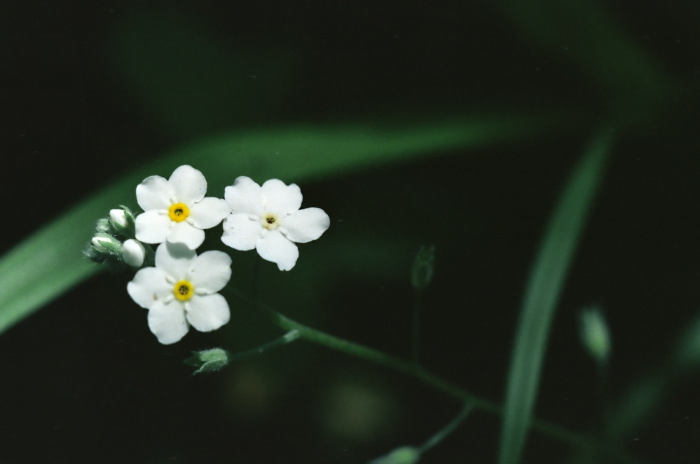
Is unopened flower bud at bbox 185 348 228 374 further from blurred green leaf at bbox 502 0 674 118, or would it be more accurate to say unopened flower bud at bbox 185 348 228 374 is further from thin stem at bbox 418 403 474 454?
blurred green leaf at bbox 502 0 674 118

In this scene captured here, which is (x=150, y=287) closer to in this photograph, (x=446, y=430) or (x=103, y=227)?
(x=103, y=227)

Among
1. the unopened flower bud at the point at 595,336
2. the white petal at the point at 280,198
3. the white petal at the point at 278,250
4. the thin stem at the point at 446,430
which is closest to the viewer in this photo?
the white petal at the point at 278,250

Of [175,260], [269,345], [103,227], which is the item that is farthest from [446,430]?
[103,227]

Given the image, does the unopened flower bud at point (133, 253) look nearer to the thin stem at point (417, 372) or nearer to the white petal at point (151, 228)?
the white petal at point (151, 228)

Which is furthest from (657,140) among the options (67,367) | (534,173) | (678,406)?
(67,367)

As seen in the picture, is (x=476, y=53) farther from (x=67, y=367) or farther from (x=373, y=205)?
(x=67, y=367)

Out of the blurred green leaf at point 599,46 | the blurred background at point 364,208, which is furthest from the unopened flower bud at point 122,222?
the blurred green leaf at point 599,46
